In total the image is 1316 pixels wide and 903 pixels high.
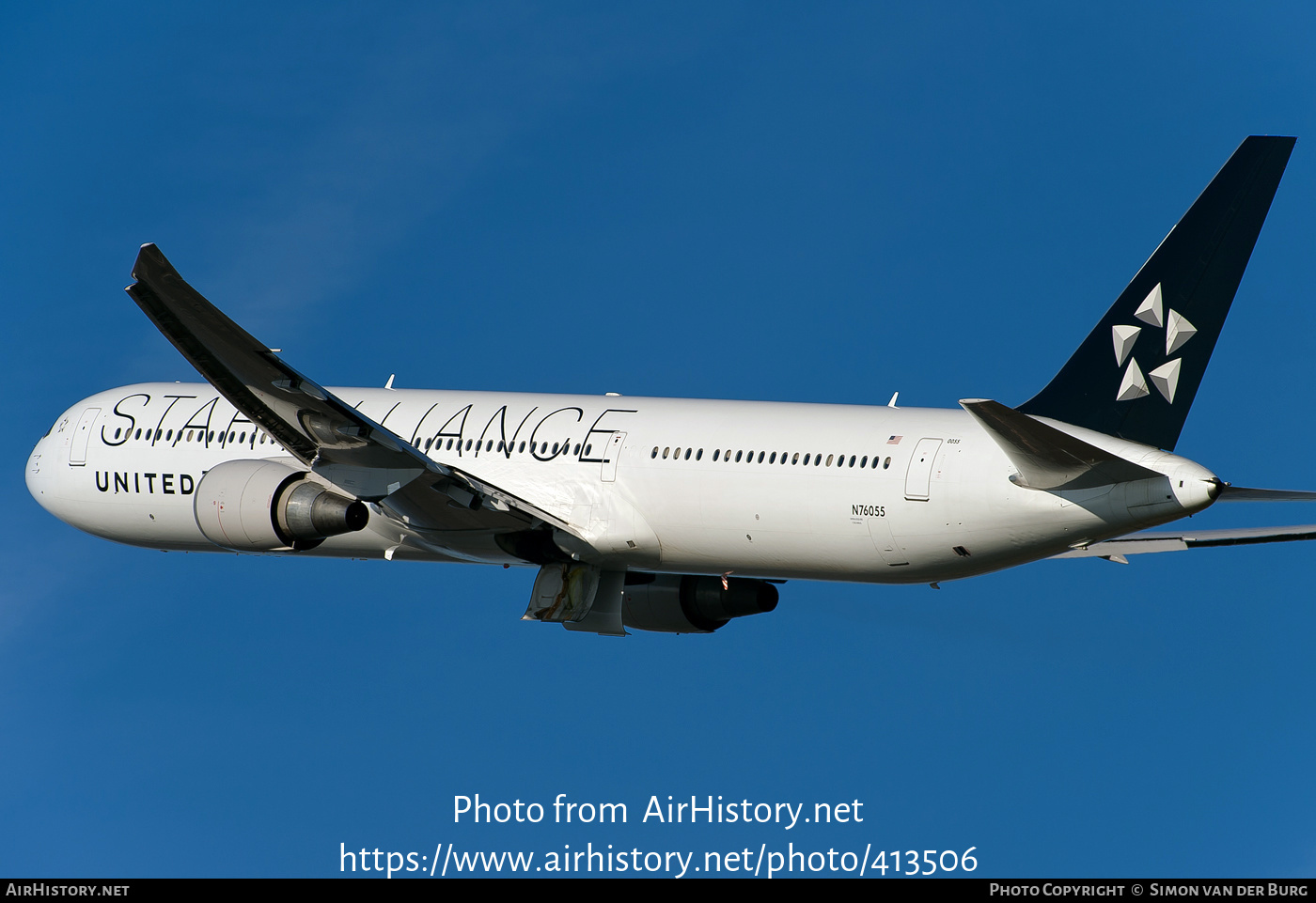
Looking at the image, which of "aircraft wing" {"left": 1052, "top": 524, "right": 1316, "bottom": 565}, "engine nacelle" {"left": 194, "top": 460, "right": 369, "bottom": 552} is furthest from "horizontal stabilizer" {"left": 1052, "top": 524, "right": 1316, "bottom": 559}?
"engine nacelle" {"left": 194, "top": 460, "right": 369, "bottom": 552}

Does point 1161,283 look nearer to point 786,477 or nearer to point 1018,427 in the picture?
point 1018,427

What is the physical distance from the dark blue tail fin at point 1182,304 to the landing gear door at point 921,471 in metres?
2.31

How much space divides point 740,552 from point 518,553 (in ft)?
13.1

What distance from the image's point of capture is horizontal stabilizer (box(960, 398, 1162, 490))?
82.2ft

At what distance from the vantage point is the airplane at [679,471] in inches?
1062

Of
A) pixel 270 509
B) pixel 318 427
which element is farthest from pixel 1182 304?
pixel 270 509

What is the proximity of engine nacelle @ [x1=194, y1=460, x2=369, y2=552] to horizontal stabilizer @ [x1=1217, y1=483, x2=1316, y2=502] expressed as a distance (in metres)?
13.6

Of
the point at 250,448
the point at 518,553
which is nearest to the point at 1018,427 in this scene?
the point at 518,553

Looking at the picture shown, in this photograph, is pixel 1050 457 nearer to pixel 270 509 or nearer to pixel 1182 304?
pixel 1182 304

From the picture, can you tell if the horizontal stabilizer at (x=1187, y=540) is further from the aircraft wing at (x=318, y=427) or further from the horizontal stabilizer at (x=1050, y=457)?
the aircraft wing at (x=318, y=427)

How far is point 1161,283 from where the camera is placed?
27.5 metres

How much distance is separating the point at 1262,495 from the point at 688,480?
29.4 ft

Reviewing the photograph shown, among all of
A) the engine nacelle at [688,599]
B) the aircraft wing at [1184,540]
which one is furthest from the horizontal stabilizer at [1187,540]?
the engine nacelle at [688,599]

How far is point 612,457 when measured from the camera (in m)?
31.0
